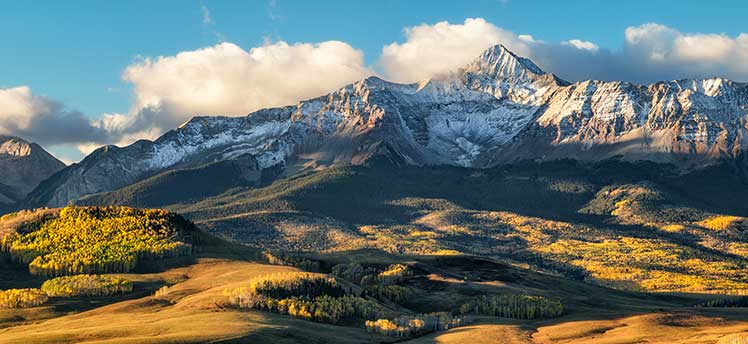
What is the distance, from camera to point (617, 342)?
15012 cm

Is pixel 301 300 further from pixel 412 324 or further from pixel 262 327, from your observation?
pixel 262 327

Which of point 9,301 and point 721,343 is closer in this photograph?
point 721,343

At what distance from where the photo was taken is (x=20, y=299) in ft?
606

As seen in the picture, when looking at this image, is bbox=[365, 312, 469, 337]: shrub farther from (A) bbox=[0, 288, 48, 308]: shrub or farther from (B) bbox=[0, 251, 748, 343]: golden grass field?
A: (A) bbox=[0, 288, 48, 308]: shrub

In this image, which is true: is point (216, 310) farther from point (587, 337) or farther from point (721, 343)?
point (721, 343)

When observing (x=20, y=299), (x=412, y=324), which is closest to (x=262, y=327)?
(x=412, y=324)

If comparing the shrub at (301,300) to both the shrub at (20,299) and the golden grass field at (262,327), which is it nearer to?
the golden grass field at (262,327)

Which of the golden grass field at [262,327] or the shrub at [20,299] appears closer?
the golden grass field at [262,327]

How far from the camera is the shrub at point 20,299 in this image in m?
182

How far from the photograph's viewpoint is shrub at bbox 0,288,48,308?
18225cm

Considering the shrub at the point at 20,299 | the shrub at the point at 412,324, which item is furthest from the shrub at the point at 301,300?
the shrub at the point at 20,299

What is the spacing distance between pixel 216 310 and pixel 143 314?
13409mm

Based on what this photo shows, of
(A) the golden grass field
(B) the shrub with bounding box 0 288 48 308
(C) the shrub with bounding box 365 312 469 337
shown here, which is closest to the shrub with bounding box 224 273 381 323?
(A) the golden grass field

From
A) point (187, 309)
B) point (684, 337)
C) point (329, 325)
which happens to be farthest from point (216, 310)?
point (684, 337)
